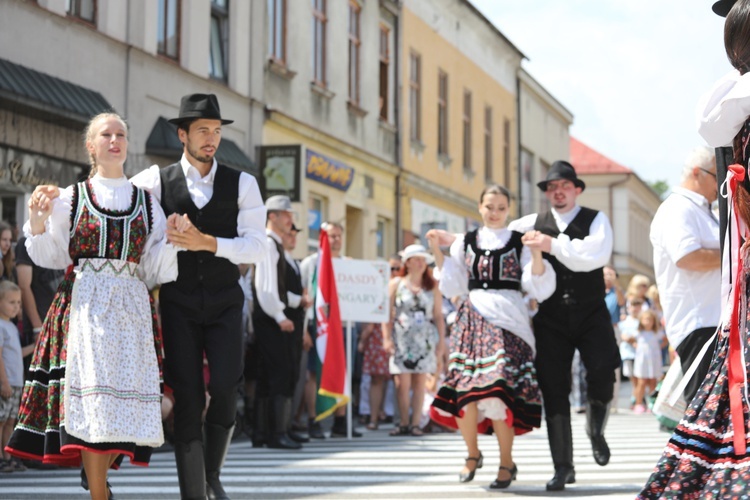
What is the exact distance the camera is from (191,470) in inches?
277

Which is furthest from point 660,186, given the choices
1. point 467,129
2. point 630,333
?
point 630,333

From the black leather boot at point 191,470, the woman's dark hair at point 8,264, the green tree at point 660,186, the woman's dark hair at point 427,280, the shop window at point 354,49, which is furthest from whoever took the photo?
the green tree at point 660,186

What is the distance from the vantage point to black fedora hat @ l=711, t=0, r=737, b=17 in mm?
5176

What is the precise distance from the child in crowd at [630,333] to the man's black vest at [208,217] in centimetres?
1430

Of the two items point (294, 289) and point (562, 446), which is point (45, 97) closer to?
point (294, 289)

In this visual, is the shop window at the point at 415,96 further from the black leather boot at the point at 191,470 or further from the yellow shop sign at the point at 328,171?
the black leather boot at the point at 191,470

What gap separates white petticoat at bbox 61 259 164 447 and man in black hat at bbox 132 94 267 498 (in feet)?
0.75

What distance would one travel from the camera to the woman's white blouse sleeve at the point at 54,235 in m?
6.91

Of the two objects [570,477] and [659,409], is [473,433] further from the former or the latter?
[659,409]

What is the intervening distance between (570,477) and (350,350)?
6.38 meters

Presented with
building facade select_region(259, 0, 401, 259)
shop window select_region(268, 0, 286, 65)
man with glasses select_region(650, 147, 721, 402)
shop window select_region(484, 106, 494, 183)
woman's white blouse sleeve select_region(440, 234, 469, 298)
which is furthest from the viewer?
shop window select_region(484, 106, 494, 183)

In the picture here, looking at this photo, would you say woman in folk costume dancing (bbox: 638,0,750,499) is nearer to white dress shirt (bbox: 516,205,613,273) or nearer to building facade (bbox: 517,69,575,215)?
white dress shirt (bbox: 516,205,613,273)

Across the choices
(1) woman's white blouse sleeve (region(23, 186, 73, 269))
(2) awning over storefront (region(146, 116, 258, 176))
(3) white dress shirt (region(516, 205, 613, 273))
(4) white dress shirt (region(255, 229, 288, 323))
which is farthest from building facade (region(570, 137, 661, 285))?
(1) woman's white blouse sleeve (region(23, 186, 73, 269))

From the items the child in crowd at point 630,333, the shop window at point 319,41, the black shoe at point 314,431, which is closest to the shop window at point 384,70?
the shop window at point 319,41
